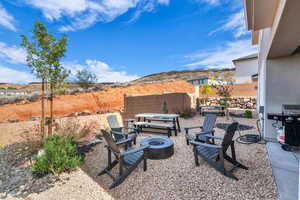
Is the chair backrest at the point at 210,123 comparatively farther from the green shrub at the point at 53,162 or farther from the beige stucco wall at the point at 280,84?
the green shrub at the point at 53,162

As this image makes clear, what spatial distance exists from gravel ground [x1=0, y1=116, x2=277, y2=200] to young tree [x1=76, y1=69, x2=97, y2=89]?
654 inches

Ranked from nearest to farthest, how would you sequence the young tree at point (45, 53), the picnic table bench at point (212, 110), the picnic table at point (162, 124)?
1. the young tree at point (45, 53)
2. the picnic table at point (162, 124)
3. the picnic table bench at point (212, 110)

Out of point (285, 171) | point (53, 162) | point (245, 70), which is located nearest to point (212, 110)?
point (285, 171)

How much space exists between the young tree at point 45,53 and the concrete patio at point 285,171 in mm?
5443

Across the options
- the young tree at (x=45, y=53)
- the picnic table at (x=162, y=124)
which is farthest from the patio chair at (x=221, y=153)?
the young tree at (x=45, y=53)

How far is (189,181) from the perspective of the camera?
229 cm

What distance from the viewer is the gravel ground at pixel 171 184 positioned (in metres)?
1.99

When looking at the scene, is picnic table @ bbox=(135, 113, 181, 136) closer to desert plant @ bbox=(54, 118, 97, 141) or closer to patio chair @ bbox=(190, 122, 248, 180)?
desert plant @ bbox=(54, 118, 97, 141)

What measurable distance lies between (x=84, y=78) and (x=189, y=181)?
18.4 meters

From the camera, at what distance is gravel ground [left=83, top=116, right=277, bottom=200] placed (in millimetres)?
1972

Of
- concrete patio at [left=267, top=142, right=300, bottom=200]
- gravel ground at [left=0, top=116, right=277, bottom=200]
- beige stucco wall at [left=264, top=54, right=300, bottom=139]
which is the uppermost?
beige stucco wall at [left=264, top=54, right=300, bottom=139]

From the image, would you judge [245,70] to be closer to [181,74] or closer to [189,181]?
[189,181]

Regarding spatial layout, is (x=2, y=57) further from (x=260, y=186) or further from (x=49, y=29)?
(x=260, y=186)

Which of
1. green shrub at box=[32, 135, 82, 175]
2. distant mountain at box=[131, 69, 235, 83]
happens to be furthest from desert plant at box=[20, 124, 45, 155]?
distant mountain at box=[131, 69, 235, 83]
